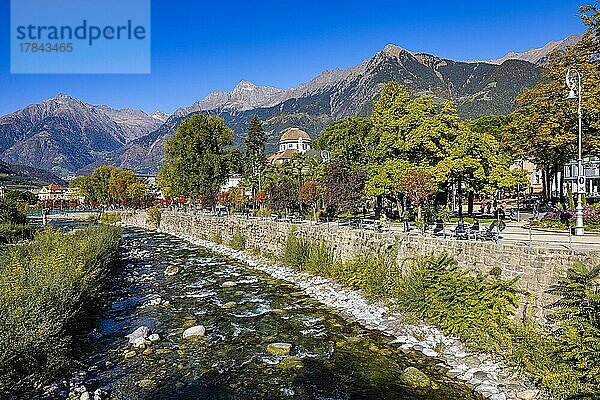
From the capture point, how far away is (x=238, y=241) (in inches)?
1578

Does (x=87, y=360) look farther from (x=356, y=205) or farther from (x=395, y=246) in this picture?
(x=356, y=205)

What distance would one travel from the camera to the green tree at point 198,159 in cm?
6119

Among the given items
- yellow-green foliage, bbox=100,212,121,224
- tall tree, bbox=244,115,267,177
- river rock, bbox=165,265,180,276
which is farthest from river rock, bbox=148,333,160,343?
yellow-green foliage, bbox=100,212,121,224

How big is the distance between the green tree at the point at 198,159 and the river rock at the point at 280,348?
154ft

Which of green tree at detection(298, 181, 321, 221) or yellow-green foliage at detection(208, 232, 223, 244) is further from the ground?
green tree at detection(298, 181, 321, 221)

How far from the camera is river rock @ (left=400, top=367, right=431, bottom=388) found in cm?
1233

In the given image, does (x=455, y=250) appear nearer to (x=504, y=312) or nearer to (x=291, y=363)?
(x=504, y=312)

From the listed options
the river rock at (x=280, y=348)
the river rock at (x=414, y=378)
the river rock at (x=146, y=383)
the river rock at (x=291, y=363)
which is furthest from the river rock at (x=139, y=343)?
the river rock at (x=414, y=378)

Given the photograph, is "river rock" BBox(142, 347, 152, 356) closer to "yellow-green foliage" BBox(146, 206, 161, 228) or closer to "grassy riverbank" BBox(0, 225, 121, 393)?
"grassy riverbank" BBox(0, 225, 121, 393)

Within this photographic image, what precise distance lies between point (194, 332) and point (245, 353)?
2.77 meters

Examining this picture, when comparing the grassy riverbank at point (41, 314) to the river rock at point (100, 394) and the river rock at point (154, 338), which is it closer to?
the river rock at point (100, 394)

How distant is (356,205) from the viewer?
32.4 m

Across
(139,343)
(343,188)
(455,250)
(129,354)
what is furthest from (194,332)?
(343,188)

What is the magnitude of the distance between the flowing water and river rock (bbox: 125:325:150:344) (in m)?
0.40
